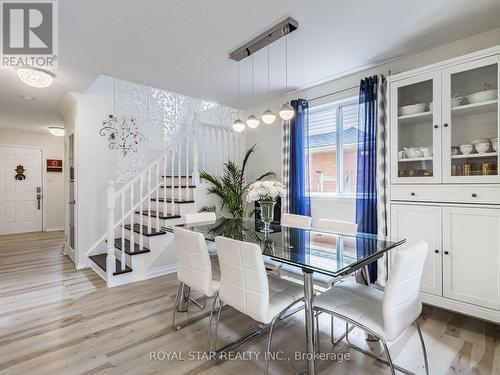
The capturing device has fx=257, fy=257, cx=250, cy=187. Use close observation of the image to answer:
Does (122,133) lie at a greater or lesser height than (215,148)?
greater

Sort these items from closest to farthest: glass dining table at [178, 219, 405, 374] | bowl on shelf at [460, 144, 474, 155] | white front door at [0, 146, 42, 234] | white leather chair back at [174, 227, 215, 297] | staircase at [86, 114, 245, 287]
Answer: glass dining table at [178, 219, 405, 374] < white leather chair back at [174, 227, 215, 297] < bowl on shelf at [460, 144, 474, 155] < staircase at [86, 114, 245, 287] < white front door at [0, 146, 42, 234]

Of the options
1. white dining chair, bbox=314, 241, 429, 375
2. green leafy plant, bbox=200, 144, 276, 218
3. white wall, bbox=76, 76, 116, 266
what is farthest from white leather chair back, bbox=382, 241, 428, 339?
white wall, bbox=76, 76, 116, 266

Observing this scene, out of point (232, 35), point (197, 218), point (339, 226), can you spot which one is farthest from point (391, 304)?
point (232, 35)

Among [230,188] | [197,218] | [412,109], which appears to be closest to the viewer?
[412,109]

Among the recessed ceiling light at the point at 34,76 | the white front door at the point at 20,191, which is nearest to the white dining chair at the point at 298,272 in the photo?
the recessed ceiling light at the point at 34,76

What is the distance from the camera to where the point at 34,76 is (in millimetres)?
2957

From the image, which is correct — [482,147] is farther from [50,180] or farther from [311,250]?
[50,180]

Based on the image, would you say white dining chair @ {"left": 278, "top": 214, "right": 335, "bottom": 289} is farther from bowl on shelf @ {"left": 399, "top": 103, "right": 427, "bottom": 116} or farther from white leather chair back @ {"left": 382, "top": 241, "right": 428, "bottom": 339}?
bowl on shelf @ {"left": 399, "top": 103, "right": 427, "bottom": 116}

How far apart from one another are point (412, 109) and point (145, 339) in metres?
3.19

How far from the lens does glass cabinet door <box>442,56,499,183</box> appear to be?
2.12 metres

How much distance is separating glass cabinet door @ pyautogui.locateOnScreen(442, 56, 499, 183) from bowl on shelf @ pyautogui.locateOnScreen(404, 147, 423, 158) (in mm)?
222

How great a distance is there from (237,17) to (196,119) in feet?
6.77

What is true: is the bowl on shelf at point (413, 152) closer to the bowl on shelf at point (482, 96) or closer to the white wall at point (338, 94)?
the bowl on shelf at point (482, 96)

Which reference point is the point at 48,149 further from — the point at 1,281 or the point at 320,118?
the point at 320,118
